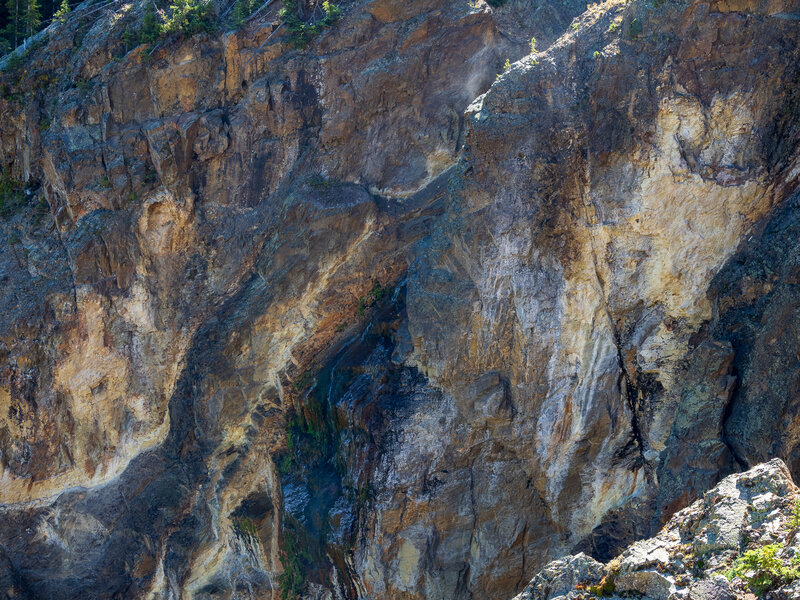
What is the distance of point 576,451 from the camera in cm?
1670

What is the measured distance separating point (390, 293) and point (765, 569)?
36.2ft

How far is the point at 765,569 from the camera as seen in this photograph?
8.99m

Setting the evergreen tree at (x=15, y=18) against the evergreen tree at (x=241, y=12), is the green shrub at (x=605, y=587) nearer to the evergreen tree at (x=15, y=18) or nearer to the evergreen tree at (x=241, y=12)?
the evergreen tree at (x=241, y=12)

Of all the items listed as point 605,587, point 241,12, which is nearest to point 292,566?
point 605,587

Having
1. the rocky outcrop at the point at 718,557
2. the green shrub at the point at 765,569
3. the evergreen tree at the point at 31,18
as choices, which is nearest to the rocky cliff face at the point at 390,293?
the evergreen tree at the point at 31,18

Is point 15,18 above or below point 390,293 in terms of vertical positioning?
above

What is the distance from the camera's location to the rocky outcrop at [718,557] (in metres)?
9.05

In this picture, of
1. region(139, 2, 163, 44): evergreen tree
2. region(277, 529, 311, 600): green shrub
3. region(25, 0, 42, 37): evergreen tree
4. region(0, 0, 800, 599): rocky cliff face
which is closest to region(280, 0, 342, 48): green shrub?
region(0, 0, 800, 599): rocky cliff face

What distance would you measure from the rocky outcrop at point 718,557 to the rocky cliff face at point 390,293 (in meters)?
3.87

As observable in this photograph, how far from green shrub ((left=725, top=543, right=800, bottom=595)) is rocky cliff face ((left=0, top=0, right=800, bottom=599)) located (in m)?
4.66

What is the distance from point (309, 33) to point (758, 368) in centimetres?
1128

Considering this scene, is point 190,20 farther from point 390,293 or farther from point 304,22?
point 390,293

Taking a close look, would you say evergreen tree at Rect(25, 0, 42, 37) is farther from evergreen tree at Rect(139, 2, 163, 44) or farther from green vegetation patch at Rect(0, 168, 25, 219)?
A: evergreen tree at Rect(139, 2, 163, 44)

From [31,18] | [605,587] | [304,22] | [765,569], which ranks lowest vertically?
[605,587]
